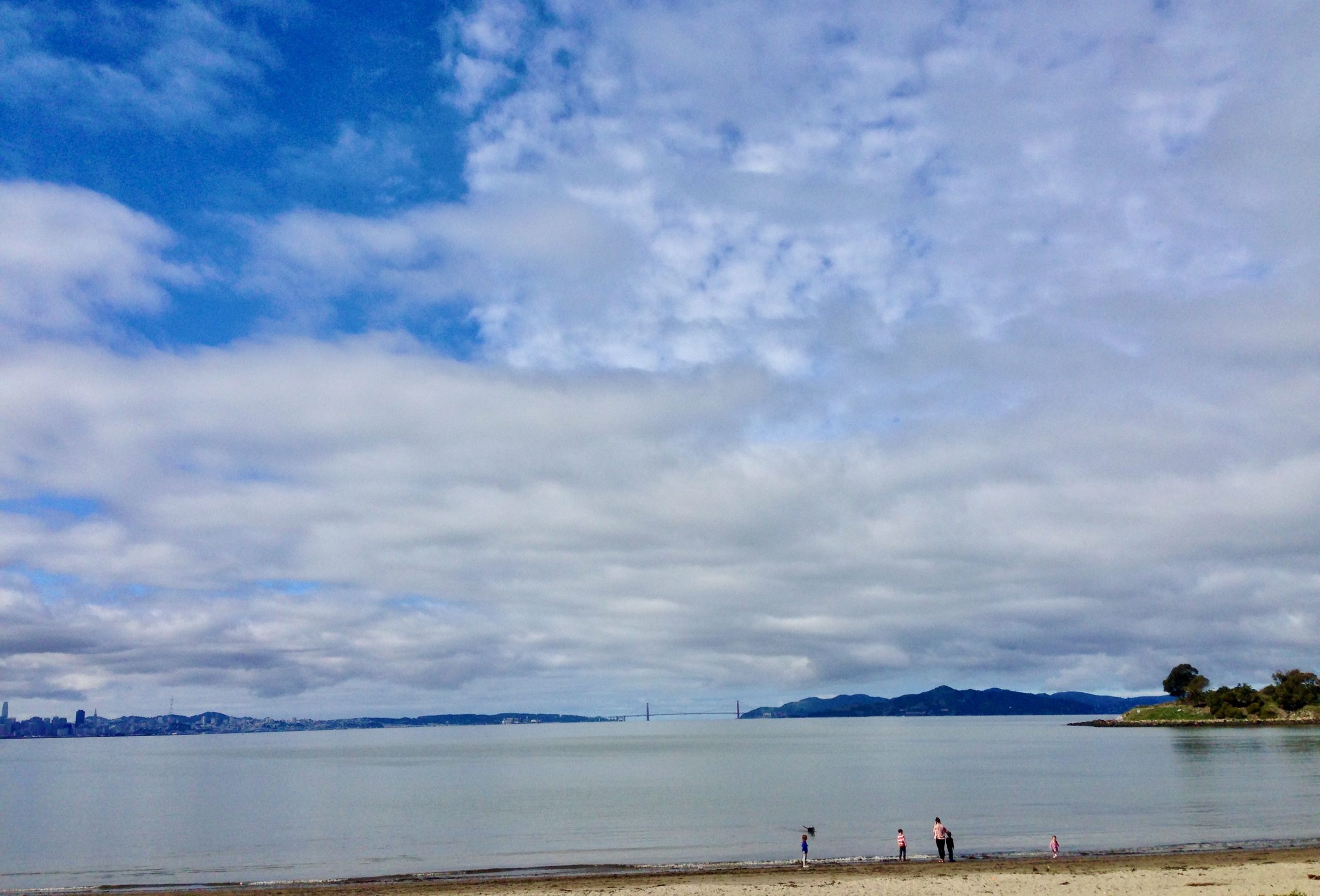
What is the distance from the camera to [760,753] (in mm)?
194125

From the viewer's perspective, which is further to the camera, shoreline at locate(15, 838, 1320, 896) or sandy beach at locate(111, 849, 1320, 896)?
shoreline at locate(15, 838, 1320, 896)

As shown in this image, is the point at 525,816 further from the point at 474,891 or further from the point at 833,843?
the point at 474,891

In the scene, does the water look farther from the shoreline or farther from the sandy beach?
the sandy beach

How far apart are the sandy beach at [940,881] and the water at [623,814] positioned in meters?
5.04

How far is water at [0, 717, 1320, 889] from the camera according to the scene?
57.0 meters

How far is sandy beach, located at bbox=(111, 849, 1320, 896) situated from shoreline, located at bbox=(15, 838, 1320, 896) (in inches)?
3.6

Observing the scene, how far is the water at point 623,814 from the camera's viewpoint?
57.0 metres

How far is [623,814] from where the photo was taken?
257 ft

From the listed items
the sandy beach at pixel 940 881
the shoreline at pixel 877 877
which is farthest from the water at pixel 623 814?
the sandy beach at pixel 940 881

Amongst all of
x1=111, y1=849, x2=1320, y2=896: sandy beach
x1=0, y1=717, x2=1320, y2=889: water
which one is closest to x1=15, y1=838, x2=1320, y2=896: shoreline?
x1=111, y1=849, x2=1320, y2=896: sandy beach

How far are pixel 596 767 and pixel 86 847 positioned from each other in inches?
3651

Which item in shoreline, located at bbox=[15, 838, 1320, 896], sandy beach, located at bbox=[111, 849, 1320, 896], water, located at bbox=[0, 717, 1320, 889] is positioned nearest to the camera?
sandy beach, located at bbox=[111, 849, 1320, 896]

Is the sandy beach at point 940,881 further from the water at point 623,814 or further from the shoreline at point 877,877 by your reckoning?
the water at point 623,814

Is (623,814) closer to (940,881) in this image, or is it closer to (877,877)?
(877,877)
